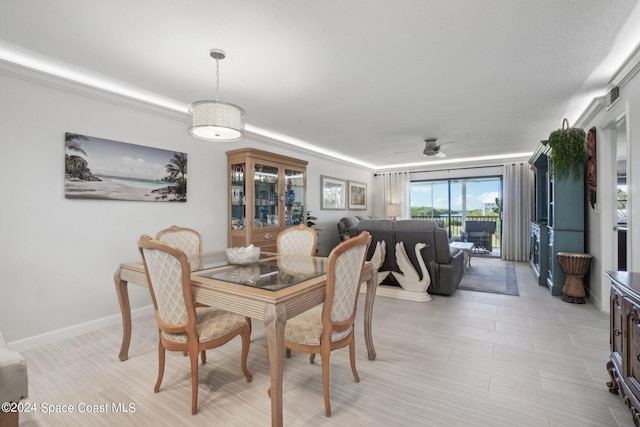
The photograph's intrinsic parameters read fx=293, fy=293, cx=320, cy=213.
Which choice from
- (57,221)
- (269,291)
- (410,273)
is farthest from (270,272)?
(410,273)

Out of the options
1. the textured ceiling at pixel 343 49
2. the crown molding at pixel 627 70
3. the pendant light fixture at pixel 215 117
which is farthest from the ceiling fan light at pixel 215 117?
the crown molding at pixel 627 70

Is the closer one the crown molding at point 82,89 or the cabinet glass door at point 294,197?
the crown molding at point 82,89

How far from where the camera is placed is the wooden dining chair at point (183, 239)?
2709mm

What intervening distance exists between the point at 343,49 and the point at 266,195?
2.46m

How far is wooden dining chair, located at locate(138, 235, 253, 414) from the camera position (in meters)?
1.67

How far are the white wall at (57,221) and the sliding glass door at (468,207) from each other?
6.32 metres

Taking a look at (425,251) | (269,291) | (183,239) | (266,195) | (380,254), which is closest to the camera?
(269,291)

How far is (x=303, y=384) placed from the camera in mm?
2014

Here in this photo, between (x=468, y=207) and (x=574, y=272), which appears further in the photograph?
(x=468, y=207)

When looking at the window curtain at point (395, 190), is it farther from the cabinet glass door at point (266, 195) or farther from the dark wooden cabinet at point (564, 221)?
the cabinet glass door at point (266, 195)

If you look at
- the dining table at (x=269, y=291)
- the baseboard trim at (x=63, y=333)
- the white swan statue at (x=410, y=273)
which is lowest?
the baseboard trim at (x=63, y=333)

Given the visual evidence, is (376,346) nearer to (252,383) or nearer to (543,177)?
(252,383)

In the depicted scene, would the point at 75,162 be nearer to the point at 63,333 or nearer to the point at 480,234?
the point at 63,333

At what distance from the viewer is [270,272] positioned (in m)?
2.04
